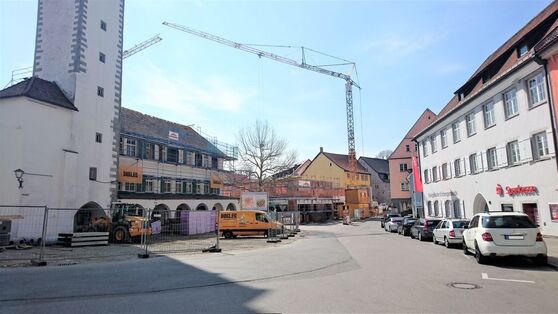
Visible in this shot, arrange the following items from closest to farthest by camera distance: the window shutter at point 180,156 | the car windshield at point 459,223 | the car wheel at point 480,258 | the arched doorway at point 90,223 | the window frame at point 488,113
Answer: the car wheel at point 480,258 < the car windshield at point 459,223 < the arched doorway at point 90,223 < the window frame at point 488,113 < the window shutter at point 180,156

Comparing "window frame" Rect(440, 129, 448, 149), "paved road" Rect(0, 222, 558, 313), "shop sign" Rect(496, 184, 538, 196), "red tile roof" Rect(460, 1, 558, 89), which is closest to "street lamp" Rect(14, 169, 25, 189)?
"paved road" Rect(0, 222, 558, 313)

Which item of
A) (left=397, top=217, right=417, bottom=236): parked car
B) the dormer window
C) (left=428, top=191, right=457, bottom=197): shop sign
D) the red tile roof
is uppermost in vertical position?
the red tile roof

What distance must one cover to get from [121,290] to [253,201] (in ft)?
103

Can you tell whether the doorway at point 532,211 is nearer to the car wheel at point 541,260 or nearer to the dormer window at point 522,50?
the dormer window at point 522,50

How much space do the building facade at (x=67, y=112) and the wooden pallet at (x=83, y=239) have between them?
15.8 ft

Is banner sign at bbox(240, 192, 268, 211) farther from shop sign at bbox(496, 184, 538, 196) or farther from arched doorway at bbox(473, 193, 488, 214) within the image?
shop sign at bbox(496, 184, 538, 196)

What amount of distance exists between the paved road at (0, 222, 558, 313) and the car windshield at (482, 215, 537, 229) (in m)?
1.22

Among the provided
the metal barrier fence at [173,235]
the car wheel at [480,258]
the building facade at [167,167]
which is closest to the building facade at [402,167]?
the building facade at [167,167]

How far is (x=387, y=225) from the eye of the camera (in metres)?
37.6

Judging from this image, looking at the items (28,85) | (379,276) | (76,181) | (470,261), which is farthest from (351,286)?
(28,85)

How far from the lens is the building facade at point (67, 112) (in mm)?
25203

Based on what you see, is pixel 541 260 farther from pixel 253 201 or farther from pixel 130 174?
pixel 130 174

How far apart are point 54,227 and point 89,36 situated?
15.6 metres

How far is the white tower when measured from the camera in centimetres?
2886
